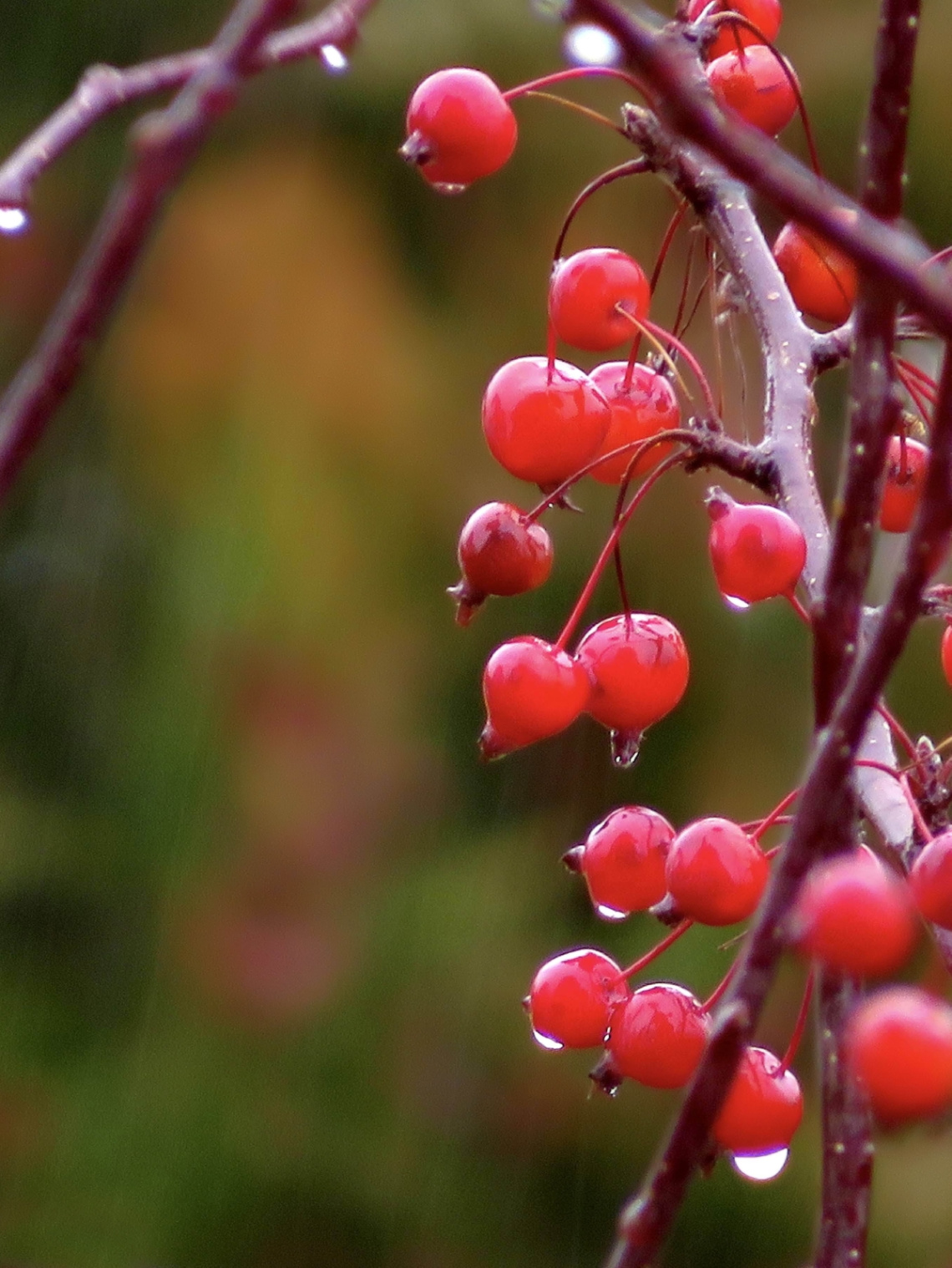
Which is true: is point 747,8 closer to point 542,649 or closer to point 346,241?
point 542,649

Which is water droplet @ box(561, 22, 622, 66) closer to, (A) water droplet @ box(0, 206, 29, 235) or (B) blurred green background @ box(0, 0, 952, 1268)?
(A) water droplet @ box(0, 206, 29, 235)

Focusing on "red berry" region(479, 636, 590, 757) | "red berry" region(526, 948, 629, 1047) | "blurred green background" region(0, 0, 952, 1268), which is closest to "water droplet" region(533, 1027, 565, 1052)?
"red berry" region(526, 948, 629, 1047)

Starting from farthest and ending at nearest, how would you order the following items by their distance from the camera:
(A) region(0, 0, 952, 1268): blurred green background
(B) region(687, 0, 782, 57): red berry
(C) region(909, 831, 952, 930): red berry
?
(A) region(0, 0, 952, 1268): blurred green background → (B) region(687, 0, 782, 57): red berry → (C) region(909, 831, 952, 930): red berry

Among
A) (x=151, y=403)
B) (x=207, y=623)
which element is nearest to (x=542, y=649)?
(x=207, y=623)

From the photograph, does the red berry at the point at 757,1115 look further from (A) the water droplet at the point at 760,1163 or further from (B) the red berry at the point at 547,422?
(B) the red berry at the point at 547,422

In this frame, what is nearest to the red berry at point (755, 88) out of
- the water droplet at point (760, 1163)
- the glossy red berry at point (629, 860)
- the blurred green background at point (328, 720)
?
the glossy red berry at point (629, 860)

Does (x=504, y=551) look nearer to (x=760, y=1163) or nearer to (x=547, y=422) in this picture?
(x=547, y=422)

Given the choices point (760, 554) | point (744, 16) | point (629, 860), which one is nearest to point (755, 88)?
point (744, 16)

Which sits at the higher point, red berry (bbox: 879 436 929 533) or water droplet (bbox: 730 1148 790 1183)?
red berry (bbox: 879 436 929 533)
